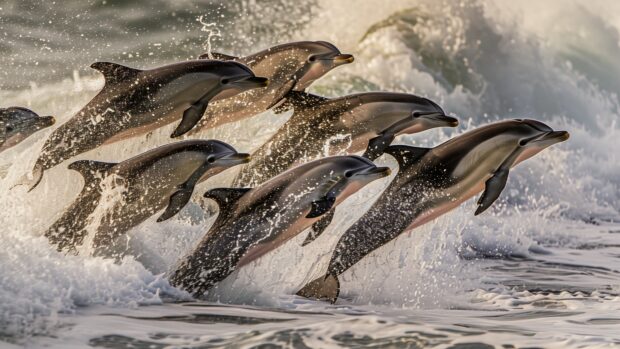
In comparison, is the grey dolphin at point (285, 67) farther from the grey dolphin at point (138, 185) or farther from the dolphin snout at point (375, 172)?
the dolphin snout at point (375, 172)

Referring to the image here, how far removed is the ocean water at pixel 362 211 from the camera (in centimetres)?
746

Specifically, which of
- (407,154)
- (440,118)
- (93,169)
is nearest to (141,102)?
(93,169)

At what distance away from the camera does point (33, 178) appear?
956cm

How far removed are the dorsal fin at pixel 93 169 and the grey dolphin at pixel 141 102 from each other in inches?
21.3

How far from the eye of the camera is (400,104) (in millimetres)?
9398

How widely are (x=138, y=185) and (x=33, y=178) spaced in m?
1.23

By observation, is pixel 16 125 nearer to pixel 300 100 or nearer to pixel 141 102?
pixel 141 102

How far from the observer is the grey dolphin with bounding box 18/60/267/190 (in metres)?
9.07

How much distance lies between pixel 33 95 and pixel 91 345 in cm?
1850

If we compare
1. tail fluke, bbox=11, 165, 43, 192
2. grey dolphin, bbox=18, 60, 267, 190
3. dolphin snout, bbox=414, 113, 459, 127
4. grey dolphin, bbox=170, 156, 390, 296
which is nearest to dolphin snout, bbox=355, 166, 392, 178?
grey dolphin, bbox=170, 156, 390, 296

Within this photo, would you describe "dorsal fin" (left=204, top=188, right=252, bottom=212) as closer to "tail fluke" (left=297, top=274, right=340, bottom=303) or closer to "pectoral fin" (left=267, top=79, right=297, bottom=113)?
"tail fluke" (left=297, top=274, right=340, bottom=303)

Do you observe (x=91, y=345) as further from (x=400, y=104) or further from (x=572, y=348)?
(x=400, y=104)

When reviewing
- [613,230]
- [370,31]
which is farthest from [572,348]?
[370,31]

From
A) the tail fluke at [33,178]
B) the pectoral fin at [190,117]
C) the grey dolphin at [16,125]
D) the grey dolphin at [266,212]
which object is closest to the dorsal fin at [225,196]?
the grey dolphin at [266,212]
